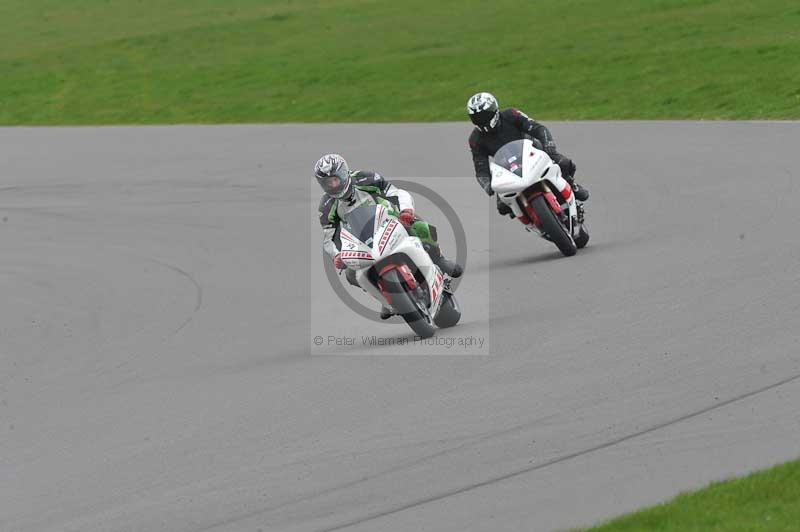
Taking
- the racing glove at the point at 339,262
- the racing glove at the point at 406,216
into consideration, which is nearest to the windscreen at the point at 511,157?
the racing glove at the point at 406,216

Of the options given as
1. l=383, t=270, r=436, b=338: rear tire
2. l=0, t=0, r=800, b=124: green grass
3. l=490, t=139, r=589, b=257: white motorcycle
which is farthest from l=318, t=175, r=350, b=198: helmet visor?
l=0, t=0, r=800, b=124: green grass

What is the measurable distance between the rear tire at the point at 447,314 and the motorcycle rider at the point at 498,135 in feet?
10.1

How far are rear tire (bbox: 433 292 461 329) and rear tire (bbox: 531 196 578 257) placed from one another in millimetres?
2602

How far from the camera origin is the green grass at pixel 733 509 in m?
6.82

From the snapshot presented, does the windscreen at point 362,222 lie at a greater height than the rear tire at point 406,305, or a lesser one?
greater

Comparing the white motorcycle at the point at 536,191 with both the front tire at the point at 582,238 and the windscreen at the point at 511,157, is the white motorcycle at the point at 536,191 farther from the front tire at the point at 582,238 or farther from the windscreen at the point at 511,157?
the front tire at the point at 582,238

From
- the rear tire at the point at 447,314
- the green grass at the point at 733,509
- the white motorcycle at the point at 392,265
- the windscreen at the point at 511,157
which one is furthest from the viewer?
the windscreen at the point at 511,157

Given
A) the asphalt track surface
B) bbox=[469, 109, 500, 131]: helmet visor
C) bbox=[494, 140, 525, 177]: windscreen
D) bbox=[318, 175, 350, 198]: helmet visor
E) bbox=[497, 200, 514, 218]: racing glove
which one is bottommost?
the asphalt track surface

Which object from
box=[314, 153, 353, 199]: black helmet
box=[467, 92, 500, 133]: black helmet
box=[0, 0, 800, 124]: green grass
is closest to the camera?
box=[314, 153, 353, 199]: black helmet

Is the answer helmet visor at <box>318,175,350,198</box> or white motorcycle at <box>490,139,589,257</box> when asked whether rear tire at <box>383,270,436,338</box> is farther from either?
white motorcycle at <box>490,139,589,257</box>

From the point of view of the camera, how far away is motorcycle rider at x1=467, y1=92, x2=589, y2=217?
1547cm

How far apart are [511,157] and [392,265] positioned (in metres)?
3.63

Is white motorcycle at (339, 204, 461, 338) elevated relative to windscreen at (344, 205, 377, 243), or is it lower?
lower

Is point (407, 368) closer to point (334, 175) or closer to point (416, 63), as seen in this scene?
point (334, 175)
